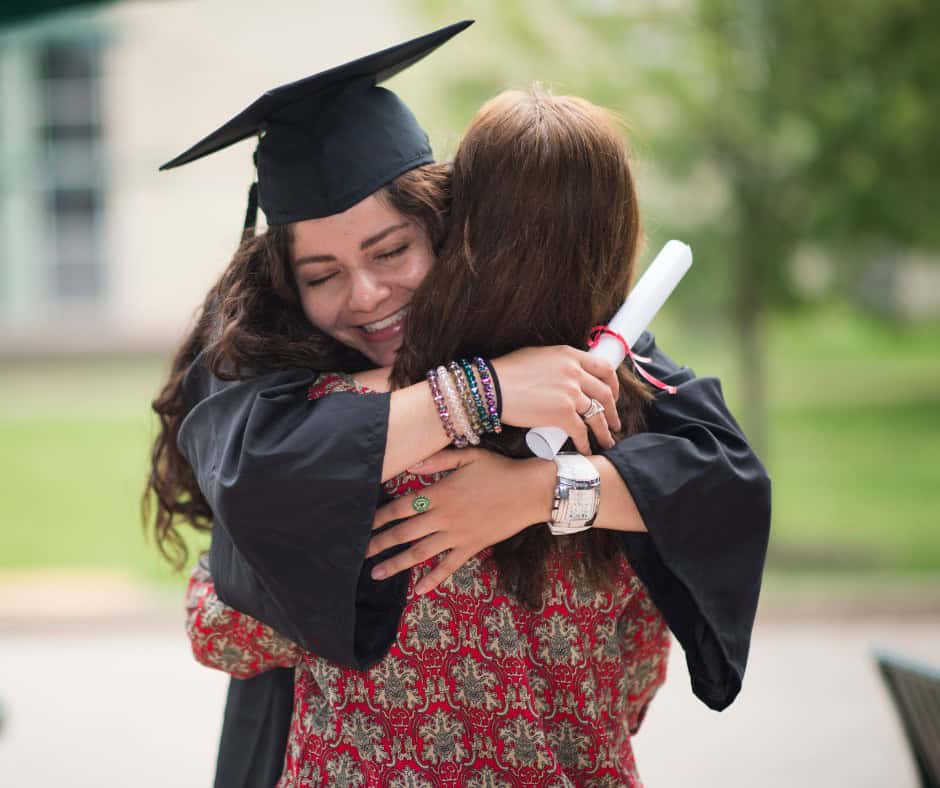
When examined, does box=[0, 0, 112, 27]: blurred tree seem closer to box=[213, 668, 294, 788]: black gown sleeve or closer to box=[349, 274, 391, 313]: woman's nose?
box=[349, 274, 391, 313]: woman's nose

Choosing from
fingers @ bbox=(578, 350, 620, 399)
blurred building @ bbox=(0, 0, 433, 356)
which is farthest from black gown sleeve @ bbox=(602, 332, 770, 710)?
blurred building @ bbox=(0, 0, 433, 356)

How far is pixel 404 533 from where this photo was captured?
159cm

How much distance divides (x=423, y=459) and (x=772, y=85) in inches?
237

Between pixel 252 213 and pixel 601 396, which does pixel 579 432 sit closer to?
pixel 601 396

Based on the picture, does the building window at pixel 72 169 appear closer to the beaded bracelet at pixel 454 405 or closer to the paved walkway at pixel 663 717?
the paved walkway at pixel 663 717

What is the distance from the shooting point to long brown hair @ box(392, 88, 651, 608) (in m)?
1.54

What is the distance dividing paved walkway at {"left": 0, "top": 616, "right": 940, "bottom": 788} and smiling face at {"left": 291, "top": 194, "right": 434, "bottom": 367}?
2830 millimetres

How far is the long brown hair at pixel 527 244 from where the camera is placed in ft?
5.04

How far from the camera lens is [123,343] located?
2112 centimetres

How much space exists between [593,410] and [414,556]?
1.02ft

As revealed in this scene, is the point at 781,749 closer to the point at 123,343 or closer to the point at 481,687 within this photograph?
the point at 481,687

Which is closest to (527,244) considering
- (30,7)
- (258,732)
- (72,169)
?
(258,732)

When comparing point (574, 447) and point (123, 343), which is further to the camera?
point (123, 343)

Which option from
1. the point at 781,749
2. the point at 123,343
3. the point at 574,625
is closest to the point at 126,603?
the point at 781,749
